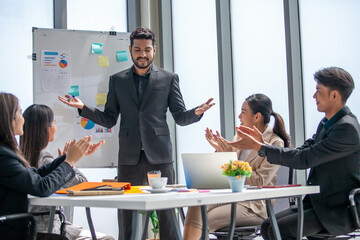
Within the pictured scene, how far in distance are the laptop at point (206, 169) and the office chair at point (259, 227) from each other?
0.55 m

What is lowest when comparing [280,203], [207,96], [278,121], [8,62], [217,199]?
[280,203]

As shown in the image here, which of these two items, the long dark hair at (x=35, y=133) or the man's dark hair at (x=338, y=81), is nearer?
the man's dark hair at (x=338, y=81)

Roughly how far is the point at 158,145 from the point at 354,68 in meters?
1.53

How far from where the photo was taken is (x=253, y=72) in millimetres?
4289

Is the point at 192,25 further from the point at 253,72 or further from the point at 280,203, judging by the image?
the point at 280,203

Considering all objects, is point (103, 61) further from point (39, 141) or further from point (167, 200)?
point (167, 200)

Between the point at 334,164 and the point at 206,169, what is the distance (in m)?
0.68

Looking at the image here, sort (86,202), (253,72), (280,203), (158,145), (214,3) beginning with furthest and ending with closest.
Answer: (214,3)
(253,72)
(158,145)
(280,203)
(86,202)

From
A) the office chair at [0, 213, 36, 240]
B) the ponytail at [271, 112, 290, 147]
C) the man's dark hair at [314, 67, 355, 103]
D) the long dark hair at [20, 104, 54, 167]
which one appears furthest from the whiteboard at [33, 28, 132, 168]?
the man's dark hair at [314, 67, 355, 103]

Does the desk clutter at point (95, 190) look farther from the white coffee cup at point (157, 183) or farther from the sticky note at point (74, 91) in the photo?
the sticky note at point (74, 91)

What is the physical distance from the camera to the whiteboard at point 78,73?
4328mm

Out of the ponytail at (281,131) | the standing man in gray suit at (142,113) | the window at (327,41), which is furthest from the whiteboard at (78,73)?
the ponytail at (281,131)

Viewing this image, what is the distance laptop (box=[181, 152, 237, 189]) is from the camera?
223cm

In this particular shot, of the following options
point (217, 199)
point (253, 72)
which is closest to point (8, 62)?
point (253, 72)
